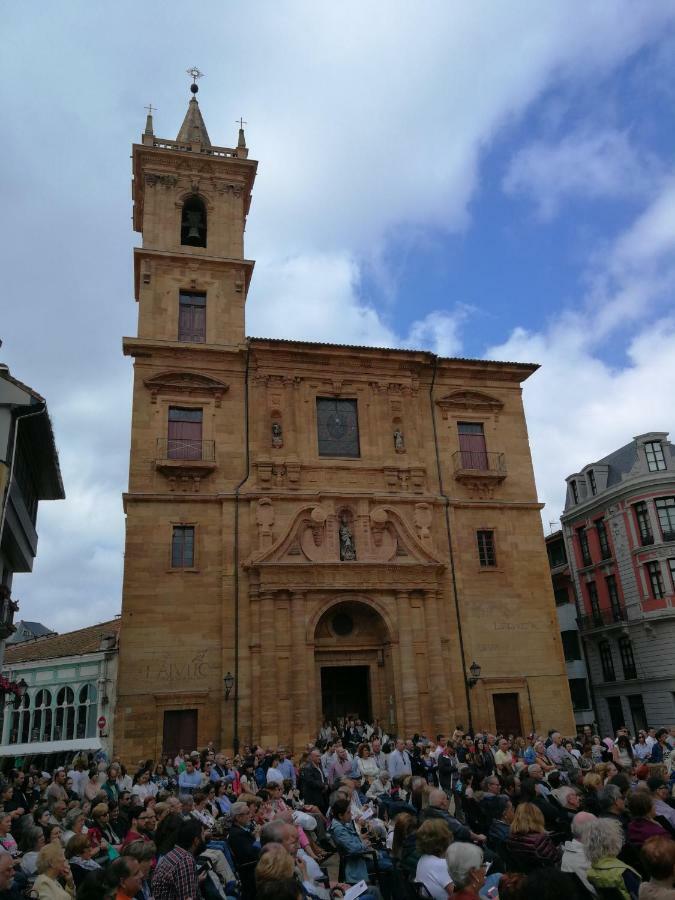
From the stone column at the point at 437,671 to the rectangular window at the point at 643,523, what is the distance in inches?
534

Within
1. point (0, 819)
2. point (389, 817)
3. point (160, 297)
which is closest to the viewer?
point (0, 819)

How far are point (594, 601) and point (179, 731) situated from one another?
23535 mm

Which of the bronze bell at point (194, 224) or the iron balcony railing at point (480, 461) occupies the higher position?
the bronze bell at point (194, 224)

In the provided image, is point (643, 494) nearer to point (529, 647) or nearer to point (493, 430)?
point (493, 430)

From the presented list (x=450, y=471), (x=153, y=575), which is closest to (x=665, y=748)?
(x=450, y=471)

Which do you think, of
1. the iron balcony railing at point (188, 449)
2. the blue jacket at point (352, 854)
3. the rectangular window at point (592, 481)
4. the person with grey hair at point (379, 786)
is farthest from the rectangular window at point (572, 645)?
the blue jacket at point (352, 854)

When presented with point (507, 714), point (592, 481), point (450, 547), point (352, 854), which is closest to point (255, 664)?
point (450, 547)

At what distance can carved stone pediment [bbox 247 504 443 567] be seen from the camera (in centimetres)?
2506

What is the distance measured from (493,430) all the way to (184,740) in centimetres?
1664

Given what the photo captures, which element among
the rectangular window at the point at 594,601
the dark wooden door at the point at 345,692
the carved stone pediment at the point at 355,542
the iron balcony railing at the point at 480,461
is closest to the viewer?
the carved stone pediment at the point at 355,542

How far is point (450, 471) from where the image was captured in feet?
93.7

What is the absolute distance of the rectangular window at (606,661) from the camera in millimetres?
35909

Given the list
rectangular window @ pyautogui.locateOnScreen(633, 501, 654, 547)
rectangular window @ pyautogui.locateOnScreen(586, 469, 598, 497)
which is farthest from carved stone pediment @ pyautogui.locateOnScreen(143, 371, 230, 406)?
rectangular window @ pyautogui.locateOnScreen(586, 469, 598, 497)

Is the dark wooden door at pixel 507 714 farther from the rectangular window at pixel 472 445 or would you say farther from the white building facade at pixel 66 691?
the white building facade at pixel 66 691
